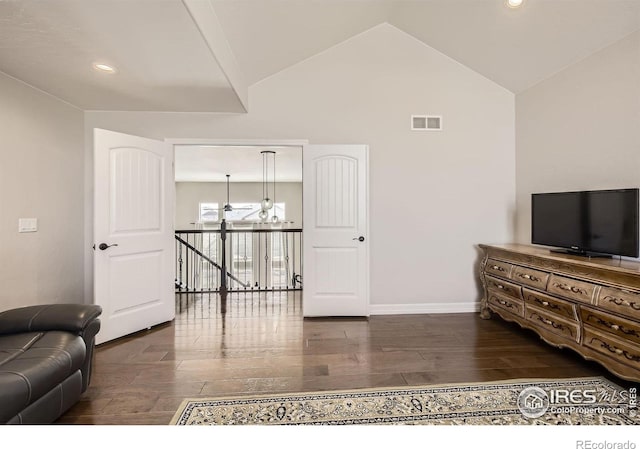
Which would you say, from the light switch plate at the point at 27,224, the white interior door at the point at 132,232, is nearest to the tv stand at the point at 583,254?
the white interior door at the point at 132,232

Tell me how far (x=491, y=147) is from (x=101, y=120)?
4.68m

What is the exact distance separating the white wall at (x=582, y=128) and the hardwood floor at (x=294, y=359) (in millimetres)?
1563

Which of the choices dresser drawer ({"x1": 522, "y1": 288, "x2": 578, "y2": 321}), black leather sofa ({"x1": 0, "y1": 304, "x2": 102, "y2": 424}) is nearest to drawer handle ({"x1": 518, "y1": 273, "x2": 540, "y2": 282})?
dresser drawer ({"x1": 522, "y1": 288, "x2": 578, "y2": 321})

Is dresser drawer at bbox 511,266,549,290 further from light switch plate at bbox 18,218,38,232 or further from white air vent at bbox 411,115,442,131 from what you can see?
light switch plate at bbox 18,218,38,232

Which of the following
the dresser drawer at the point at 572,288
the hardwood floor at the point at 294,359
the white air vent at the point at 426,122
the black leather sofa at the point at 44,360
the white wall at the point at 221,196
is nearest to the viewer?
the black leather sofa at the point at 44,360

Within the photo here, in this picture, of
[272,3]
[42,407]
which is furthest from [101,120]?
[42,407]

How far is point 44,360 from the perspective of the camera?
161 cm

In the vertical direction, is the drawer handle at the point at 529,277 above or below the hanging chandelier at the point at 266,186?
below

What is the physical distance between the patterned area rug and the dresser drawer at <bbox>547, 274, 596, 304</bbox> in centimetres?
59

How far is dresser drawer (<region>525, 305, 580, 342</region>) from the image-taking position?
7.70 feet

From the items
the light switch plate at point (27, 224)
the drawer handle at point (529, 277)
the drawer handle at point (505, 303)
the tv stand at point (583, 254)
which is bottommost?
the drawer handle at point (505, 303)

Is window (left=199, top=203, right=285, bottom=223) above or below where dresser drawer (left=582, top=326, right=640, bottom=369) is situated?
above

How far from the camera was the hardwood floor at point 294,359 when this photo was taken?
6.73 feet

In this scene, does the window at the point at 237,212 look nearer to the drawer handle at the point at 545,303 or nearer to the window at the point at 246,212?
the window at the point at 246,212
